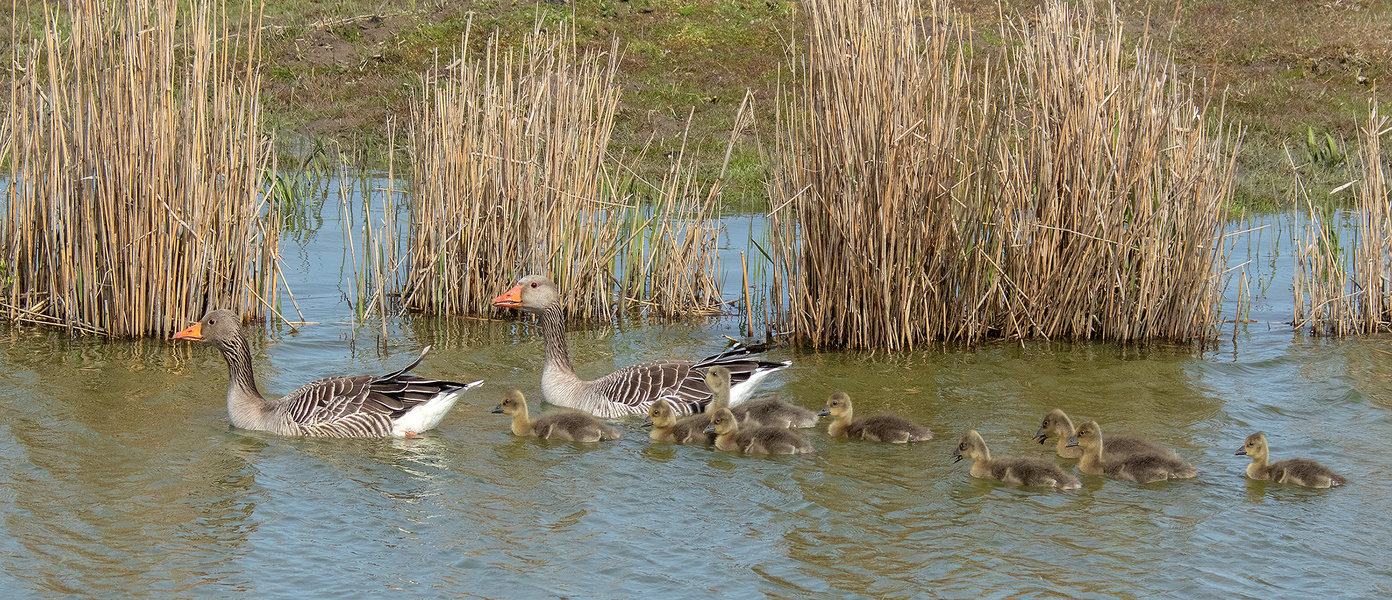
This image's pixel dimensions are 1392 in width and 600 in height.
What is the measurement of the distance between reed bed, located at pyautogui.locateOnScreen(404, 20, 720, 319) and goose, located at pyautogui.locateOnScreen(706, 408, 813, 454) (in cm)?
402

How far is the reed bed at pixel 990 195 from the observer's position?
10117 mm

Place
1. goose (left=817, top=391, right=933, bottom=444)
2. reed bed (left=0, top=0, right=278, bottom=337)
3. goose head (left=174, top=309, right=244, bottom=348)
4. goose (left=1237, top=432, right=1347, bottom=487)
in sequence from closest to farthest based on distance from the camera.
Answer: goose (left=1237, top=432, right=1347, bottom=487) < goose (left=817, top=391, right=933, bottom=444) < goose head (left=174, top=309, right=244, bottom=348) < reed bed (left=0, top=0, right=278, bottom=337)

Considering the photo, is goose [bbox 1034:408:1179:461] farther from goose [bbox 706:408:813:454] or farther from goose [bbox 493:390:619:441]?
goose [bbox 493:390:619:441]

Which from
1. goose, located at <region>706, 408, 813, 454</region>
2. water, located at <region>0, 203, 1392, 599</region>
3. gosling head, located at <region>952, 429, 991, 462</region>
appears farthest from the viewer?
goose, located at <region>706, 408, 813, 454</region>

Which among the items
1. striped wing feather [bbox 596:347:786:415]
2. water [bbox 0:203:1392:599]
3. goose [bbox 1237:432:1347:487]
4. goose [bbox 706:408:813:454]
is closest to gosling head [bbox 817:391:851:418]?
water [bbox 0:203:1392:599]

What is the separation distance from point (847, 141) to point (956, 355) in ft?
6.81

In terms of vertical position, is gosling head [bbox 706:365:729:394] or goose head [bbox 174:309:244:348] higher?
goose head [bbox 174:309:244:348]

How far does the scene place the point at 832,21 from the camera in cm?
985

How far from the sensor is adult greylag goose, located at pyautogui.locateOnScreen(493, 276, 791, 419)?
932 cm

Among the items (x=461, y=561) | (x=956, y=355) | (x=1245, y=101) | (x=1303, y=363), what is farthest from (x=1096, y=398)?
(x=1245, y=101)

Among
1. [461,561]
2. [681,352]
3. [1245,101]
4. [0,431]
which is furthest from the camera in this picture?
[1245,101]

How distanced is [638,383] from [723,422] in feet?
3.67

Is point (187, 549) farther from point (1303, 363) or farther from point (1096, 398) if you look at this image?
point (1303, 363)

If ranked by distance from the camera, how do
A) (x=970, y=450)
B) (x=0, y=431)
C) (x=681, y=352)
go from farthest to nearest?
1. (x=681, y=352)
2. (x=0, y=431)
3. (x=970, y=450)
